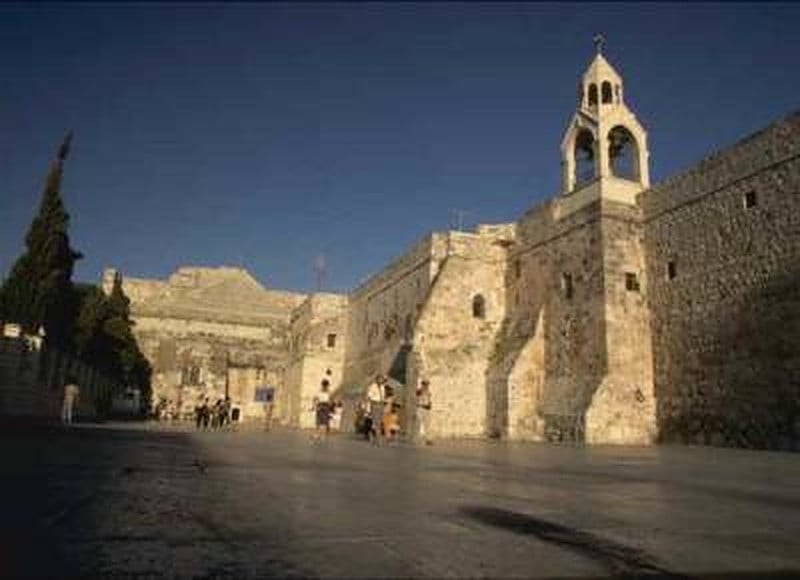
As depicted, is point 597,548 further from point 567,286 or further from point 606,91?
point 606,91

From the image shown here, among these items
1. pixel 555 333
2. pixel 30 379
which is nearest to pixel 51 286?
pixel 30 379

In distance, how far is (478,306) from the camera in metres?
26.3

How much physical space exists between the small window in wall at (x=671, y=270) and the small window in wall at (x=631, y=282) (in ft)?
3.35

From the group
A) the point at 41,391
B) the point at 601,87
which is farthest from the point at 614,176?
the point at 41,391

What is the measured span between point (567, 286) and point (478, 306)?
4.83 metres

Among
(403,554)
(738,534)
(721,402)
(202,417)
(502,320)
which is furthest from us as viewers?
(202,417)

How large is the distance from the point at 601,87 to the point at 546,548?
23506 mm

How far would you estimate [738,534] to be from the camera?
11.8 feet

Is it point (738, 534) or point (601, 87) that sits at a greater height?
point (601, 87)

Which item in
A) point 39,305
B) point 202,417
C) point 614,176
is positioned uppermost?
point 614,176

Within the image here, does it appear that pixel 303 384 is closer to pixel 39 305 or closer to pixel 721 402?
pixel 39 305

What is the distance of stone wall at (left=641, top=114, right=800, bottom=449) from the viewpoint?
15914 mm

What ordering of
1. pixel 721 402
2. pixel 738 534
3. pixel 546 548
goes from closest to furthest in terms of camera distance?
pixel 546 548
pixel 738 534
pixel 721 402

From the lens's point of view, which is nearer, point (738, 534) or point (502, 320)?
point (738, 534)
